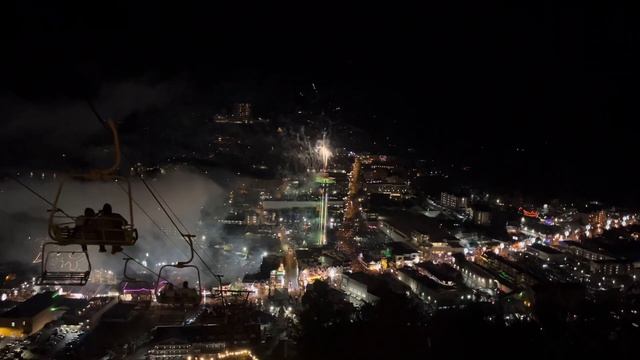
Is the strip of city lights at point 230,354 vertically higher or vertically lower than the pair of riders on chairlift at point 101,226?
lower

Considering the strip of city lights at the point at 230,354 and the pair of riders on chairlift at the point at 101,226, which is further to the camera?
the strip of city lights at the point at 230,354

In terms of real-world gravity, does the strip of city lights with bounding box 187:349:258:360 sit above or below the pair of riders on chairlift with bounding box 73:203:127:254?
below

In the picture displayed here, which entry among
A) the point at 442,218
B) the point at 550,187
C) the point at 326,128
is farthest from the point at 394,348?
the point at 326,128

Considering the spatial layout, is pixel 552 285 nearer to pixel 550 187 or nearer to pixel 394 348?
pixel 394 348

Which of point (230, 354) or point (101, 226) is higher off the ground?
point (101, 226)

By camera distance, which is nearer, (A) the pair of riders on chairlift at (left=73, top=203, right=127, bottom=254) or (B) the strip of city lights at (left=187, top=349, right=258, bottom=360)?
(A) the pair of riders on chairlift at (left=73, top=203, right=127, bottom=254)

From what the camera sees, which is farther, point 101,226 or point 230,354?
point 230,354

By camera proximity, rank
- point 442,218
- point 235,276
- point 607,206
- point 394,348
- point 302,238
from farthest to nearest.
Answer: point 607,206, point 442,218, point 302,238, point 235,276, point 394,348

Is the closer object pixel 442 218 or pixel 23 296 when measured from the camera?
pixel 23 296
